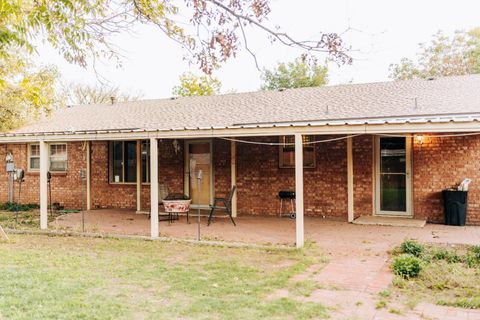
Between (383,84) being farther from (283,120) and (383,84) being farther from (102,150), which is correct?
(102,150)

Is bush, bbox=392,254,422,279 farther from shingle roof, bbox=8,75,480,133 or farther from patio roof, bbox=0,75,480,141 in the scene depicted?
shingle roof, bbox=8,75,480,133

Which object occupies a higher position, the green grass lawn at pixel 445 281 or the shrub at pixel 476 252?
the shrub at pixel 476 252

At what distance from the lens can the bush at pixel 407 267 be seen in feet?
19.8

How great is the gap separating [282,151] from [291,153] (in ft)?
0.89

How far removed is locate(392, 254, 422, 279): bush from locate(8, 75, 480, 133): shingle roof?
5.03 m

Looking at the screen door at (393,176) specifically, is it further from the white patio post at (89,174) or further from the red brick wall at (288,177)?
the white patio post at (89,174)

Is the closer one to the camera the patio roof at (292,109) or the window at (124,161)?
the patio roof at (292,109)

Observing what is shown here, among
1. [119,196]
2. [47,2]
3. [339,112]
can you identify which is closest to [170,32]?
[47,2]

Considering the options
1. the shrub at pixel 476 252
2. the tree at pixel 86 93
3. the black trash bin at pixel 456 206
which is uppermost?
the tree at pixel 86 93

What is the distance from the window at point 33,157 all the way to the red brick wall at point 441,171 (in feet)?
41.0

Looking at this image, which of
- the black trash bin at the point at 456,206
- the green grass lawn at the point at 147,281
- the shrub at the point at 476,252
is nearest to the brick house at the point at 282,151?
the black trash bin at the point at 456,206

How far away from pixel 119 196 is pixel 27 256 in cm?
705

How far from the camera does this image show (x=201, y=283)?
19.2 ft

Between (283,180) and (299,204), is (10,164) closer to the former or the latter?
(283,180)
